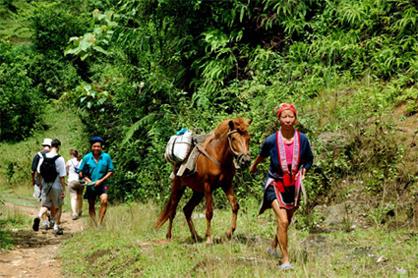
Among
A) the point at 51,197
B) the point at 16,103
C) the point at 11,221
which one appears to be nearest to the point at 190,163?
the point at 51,197

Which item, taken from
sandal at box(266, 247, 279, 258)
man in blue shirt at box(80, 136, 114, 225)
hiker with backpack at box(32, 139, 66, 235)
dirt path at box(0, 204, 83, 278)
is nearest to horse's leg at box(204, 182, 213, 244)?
sandal at box(266, 247, 279, 258)

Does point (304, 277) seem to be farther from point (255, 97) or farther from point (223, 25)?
point (223, 25)

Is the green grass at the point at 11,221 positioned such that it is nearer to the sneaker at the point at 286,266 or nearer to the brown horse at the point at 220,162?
the brown horse at the point at 220,162

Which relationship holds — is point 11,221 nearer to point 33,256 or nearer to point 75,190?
point 75,190

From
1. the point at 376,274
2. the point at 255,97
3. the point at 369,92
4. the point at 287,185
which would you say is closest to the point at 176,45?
the point at 255,97

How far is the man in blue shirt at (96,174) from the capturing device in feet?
40.4

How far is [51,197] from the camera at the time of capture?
1309 centimetres

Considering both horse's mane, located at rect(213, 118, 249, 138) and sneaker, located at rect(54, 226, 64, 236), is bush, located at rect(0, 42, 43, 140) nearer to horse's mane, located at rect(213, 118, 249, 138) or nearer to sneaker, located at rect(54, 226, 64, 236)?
sneaker, located at rect(54, 226, 64, 236)

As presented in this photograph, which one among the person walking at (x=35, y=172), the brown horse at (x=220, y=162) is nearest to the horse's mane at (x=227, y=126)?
the brown horse at (x=220, y=162)

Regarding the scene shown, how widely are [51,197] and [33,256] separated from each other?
2.64 m

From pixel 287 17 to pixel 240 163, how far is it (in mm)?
8252

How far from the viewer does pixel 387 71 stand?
13.4m

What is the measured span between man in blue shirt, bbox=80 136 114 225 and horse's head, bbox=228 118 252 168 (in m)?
4.37

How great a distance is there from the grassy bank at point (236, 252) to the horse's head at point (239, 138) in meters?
1.27
